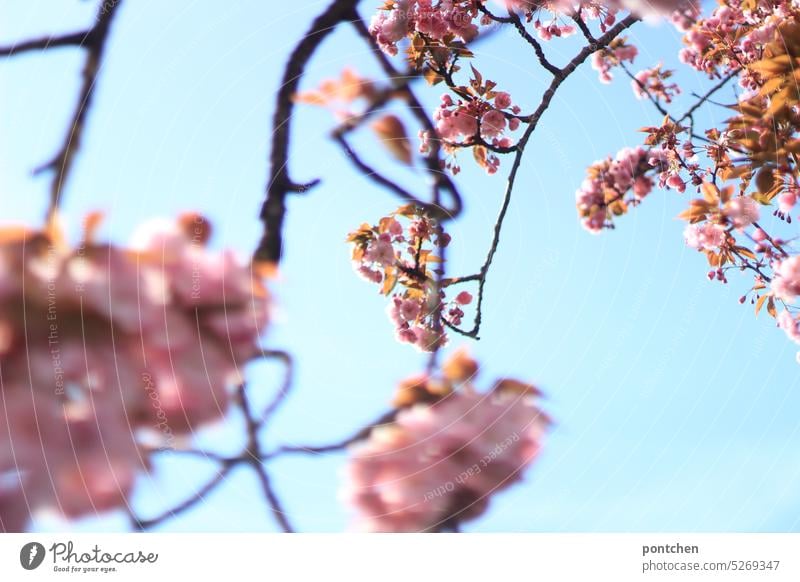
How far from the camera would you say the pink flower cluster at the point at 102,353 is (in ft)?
2.15

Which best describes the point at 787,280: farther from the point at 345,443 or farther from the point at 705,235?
the point at 345,443

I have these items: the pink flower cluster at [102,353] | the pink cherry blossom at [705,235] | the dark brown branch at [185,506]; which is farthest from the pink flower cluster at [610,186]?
the dark brown branch at [185,506]

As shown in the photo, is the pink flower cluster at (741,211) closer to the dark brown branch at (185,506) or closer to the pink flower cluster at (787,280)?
the pink flower cluster at (787,280)

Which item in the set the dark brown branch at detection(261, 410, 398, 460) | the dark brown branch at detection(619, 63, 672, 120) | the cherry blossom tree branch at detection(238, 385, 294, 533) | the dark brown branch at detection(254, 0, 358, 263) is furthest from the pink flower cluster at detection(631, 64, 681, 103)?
the cherry blossom tree branch at detection(238, 385, 294, 533)

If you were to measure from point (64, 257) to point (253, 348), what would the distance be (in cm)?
23

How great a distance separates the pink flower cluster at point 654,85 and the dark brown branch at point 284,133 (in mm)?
431

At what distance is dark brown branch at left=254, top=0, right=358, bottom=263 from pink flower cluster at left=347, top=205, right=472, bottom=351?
0.12 meters

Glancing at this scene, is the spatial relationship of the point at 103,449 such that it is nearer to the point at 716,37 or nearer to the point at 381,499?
the point at 381,499

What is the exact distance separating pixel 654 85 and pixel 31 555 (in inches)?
41.5

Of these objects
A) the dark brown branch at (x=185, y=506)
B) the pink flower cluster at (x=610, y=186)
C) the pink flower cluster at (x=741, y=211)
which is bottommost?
the dark brown branch at (x=185, y=506)

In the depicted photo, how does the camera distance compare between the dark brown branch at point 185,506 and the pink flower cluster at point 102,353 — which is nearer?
the pink flower cluster at point 102,353

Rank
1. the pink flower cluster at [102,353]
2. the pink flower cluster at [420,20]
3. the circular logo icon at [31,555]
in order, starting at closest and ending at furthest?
the pink flower cluster at [102,353] < the circular logo icon at [31,555] < the pink flower cluster at [420,20]

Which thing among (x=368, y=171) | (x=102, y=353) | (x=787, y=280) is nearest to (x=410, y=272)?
(x=368, y=171)

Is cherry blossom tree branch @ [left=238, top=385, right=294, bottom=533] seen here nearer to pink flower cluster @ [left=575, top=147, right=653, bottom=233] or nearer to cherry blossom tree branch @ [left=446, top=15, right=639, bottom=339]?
cherry blossom tree branch @ [left=446, top=15, right=639, bottom=339]
